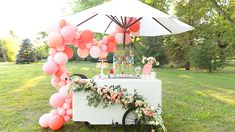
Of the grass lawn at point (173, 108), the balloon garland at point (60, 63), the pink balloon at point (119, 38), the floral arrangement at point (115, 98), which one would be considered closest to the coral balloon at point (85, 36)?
the balloon garland at point (60, 63)

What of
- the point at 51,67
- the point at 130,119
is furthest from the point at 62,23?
the point at 130,119

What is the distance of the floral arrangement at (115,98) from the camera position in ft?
13.4

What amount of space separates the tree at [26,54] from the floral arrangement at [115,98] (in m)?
17.6

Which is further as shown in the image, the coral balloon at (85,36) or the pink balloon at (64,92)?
the coral balloon at (85,36)

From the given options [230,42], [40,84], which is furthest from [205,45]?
[40,84]

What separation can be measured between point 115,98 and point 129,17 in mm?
1561

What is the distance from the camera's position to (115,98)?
4145 mm

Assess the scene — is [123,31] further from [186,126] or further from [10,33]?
[10,33]

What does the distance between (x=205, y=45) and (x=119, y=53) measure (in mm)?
11600

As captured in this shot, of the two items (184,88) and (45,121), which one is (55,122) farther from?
(184,88)

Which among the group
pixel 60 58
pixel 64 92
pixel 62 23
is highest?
pixel 62 23

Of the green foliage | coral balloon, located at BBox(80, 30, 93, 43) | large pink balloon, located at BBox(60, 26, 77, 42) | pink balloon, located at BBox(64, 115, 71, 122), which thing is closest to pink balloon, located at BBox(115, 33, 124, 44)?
coral balloon, located at BBox(80, 30, 93, 43)

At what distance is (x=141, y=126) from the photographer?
4262 mm

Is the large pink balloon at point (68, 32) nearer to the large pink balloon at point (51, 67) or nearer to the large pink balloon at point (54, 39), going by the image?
the large pink balloon at point (54, 39)
